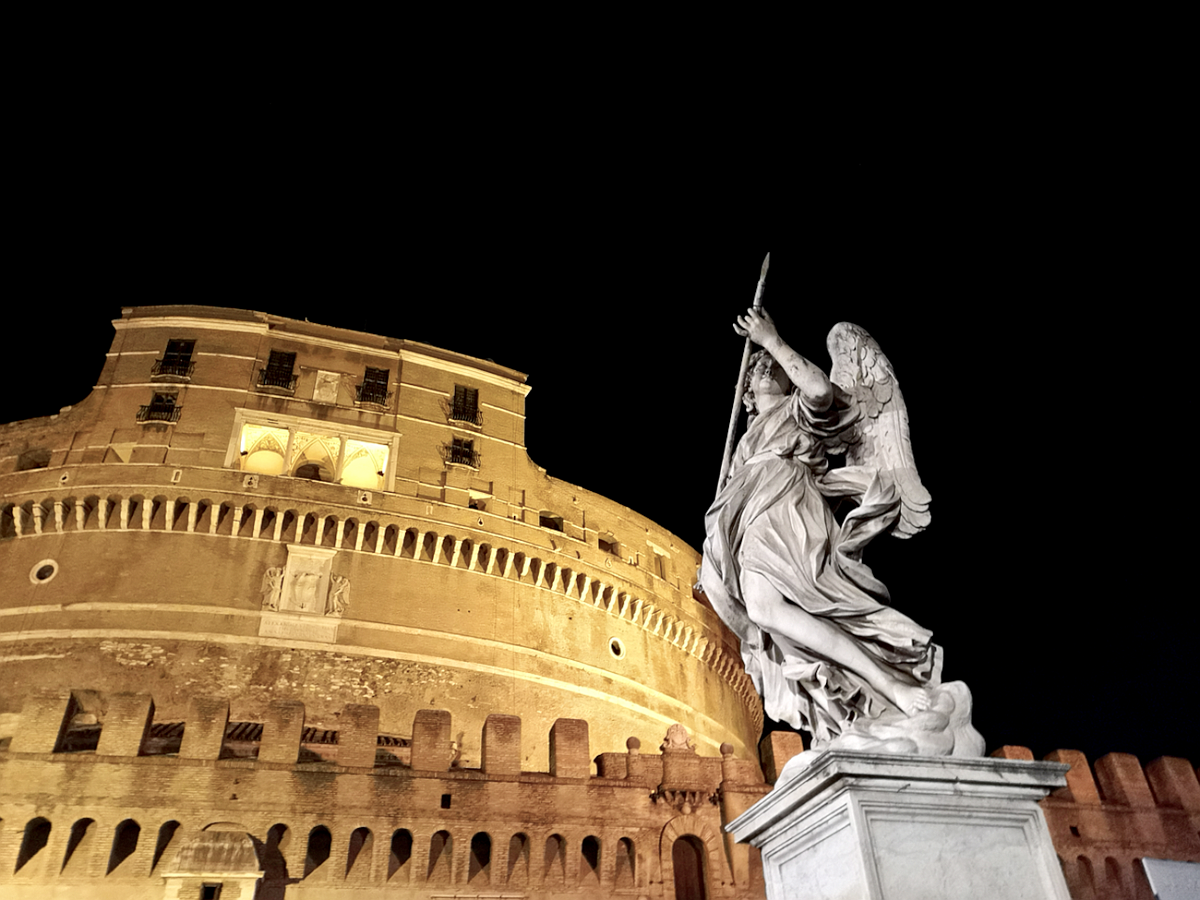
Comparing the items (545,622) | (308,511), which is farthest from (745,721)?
(308,511)

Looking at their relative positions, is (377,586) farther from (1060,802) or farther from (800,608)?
(800,608)

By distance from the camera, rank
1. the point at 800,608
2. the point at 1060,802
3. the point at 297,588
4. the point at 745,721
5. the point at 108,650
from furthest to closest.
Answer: the point at 745,721 < the point at 297,588 < the point at 108,650 < the point at 1060,802 < the point at 800,608

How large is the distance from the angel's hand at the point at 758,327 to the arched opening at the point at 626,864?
10557 mm

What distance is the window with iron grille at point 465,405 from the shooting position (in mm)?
23500

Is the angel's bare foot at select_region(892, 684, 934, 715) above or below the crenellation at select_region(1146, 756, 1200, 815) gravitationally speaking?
below

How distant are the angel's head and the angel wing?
0.21 metres

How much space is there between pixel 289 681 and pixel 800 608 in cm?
1739

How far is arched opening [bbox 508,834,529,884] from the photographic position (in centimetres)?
1173

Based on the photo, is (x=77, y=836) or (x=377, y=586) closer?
(x=77, y=836)

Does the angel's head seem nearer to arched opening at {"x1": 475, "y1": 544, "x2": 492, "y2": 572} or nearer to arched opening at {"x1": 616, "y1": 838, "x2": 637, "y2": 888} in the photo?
arched opening at {"x1": 616, "y1": 838, "x2": 637, "y2": 888}

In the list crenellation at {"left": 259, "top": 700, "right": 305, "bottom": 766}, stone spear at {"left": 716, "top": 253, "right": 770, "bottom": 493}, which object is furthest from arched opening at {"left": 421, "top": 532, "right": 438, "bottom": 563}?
stone spear at {"left": 716, "top": 253, "right": 770, "bottom": 493}

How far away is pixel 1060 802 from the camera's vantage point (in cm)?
1405

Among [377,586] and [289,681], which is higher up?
[377,586]

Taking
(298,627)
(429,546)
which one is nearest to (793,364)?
(298,627)
